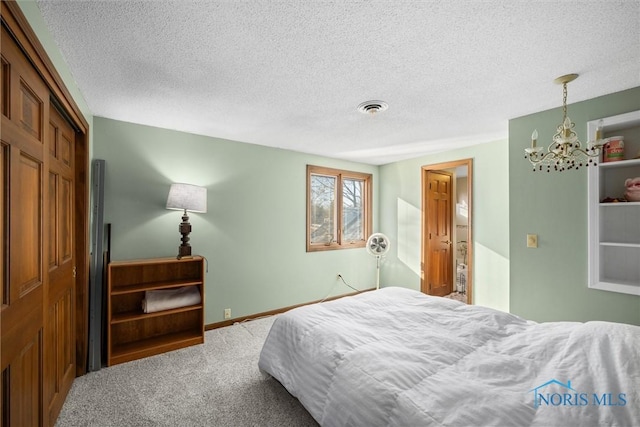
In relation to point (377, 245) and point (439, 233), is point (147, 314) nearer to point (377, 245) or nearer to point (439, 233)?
point (377, 245)

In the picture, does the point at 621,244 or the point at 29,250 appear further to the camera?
the point at 621,244

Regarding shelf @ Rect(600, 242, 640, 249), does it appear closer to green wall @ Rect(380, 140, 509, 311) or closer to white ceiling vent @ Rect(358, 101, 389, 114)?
green wall @ Rect(380, 140, 509, 311)

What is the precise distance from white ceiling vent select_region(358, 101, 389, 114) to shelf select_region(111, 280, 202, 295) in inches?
96.8

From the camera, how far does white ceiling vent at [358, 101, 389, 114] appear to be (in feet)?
8.02

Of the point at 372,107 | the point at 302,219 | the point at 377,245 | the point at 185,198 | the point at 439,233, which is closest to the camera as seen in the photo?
the point at 372,107

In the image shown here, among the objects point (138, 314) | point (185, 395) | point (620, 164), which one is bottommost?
point (185, 395)

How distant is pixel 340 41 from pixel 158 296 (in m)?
2.86

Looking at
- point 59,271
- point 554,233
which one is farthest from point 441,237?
point 59,271

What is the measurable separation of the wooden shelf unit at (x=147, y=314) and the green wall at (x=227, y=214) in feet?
0.61

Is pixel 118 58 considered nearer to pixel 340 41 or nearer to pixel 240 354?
pixel 340 41

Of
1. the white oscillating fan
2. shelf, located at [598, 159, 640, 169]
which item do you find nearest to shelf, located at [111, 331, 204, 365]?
the white oscillating fan

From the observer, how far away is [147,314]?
109 inches

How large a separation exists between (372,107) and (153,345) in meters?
3.14

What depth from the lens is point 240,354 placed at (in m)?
2.78
